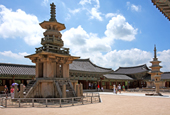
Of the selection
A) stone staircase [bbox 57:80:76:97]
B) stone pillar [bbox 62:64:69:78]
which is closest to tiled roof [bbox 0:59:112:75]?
stone pillar [bbox 62:64:69:78]

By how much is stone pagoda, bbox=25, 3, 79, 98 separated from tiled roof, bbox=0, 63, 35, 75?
11.1 metres

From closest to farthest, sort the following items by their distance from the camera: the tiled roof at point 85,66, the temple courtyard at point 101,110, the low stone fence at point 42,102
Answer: the temple courtyard at point 101,110
the low stone fence at point 42,102
the tiled roof at point 85,66

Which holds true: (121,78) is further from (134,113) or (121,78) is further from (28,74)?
(134,113)

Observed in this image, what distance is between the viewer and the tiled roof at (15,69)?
94.0 feet

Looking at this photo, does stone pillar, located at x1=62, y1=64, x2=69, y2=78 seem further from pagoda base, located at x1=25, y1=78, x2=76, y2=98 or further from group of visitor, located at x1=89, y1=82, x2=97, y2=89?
group of visitor, located at x1=89, y1=82, x2=97, y2=89

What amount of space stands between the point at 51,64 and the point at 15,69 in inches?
588

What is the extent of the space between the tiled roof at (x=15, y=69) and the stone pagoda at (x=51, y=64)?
11096mm

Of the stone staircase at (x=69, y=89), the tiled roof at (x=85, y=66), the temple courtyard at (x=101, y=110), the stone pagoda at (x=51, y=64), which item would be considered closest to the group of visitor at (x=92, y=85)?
the tiled roof at (x=85, y=66)

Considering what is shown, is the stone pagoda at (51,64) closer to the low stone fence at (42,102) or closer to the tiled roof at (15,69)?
the low stone fence at (42,102)

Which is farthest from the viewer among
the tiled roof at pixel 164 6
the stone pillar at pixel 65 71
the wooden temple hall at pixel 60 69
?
the stone pillar at pixel 65 71

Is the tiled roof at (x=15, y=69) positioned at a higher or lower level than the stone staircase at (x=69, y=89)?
higher

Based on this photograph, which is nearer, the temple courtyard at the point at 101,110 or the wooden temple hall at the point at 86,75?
the temple courtyard at the point at 101,110

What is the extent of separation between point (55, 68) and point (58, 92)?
334 cm

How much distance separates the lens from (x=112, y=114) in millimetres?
10219
